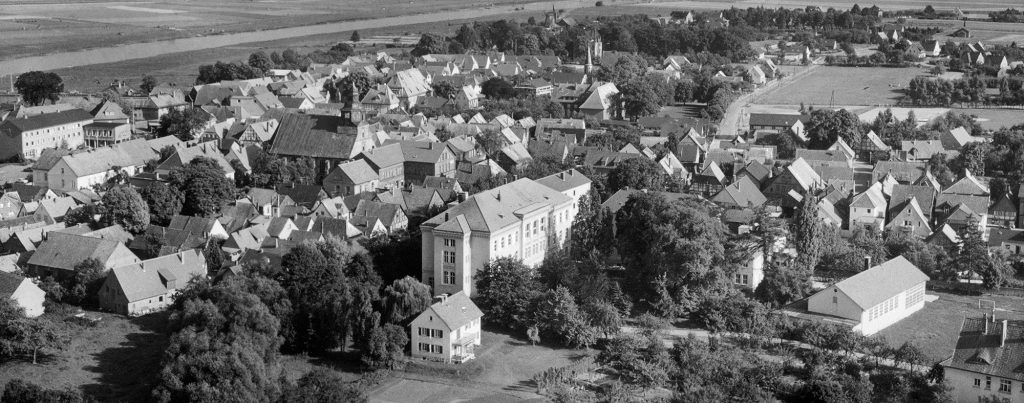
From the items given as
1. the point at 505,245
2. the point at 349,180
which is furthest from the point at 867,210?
the point at 349,180

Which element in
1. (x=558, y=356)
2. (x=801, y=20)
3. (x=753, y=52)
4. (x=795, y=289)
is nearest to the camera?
(x=558, y=356)

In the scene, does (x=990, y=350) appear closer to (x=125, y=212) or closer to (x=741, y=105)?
(x=125, y=212)

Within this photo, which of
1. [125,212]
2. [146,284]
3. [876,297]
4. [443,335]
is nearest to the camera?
[443,335]

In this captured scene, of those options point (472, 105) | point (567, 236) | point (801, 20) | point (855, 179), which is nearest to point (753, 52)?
point (801, 20)

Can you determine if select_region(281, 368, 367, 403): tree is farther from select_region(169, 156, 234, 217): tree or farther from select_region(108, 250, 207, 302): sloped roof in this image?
select_region(169, 156, 234, 217): tree

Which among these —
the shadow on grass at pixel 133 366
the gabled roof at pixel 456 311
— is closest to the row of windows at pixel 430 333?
the gabled roof at pixel 456 311

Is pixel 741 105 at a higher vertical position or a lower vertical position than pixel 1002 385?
lower

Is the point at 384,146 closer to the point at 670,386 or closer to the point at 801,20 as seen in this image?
the point at 670,386

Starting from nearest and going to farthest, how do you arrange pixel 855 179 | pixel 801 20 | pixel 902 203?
pixel 902 203 → pixel 855 179 → pixel 801 20

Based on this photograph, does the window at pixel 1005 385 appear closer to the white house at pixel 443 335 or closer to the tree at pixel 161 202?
the white house at pixel 443 335
